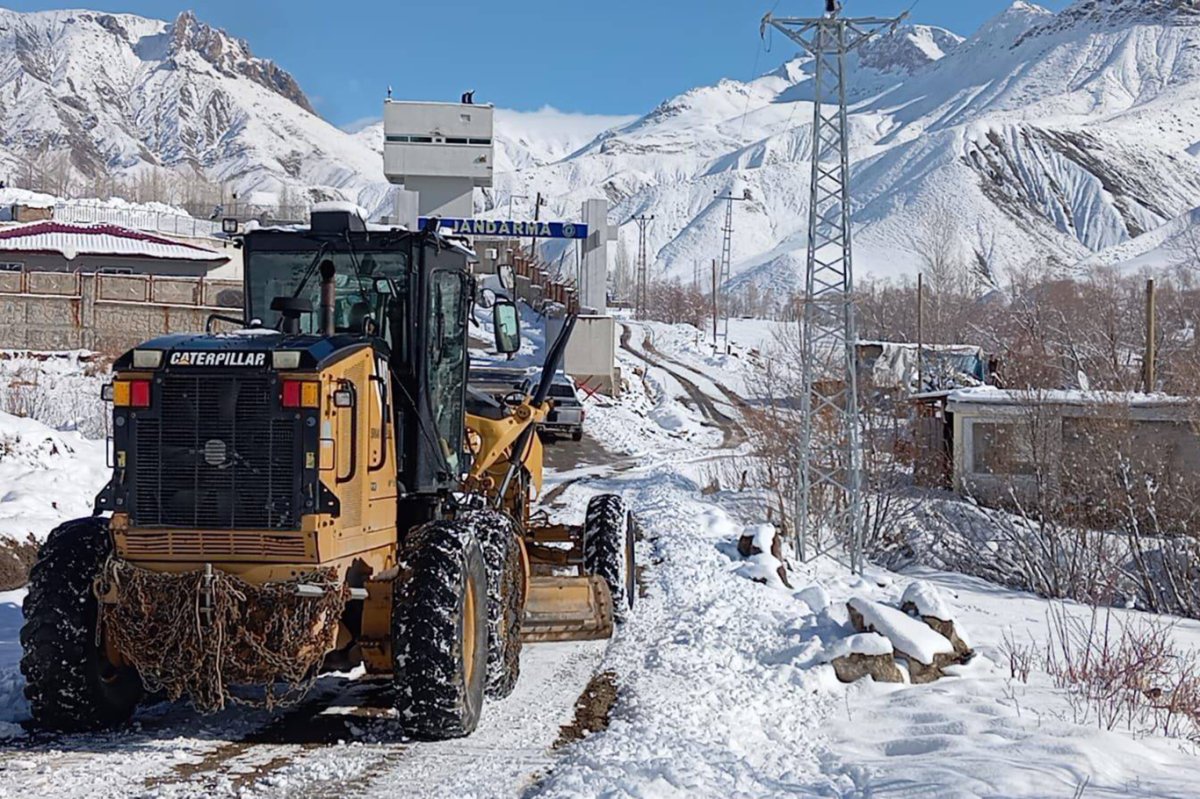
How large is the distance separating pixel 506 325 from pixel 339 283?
1356mm

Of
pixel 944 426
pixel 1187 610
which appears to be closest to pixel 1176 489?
pixel 1187 610

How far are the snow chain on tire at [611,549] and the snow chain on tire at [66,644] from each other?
14.3ft

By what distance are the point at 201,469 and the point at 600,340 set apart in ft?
120

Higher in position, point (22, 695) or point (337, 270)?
point (337, 270)

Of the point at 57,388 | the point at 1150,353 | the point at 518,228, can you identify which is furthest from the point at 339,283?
the point at 1150,353

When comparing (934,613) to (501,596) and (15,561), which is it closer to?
(501,596)

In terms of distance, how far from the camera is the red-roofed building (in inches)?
1986

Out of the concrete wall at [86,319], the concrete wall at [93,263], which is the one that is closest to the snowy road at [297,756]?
the concrete wall at [86,319]

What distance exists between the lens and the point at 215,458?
7.26 metres

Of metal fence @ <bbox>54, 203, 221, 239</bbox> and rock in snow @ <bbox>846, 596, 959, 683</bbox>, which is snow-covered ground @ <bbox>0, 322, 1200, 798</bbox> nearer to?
rock in snow @ <bbox>846, 596, 959, 683</bbox>

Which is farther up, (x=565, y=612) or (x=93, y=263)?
(x=93, y=263)

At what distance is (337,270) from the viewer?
8.81 metres

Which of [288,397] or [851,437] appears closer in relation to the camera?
[288,397]

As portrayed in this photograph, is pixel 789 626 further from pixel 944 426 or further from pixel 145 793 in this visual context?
pixel 944 426
